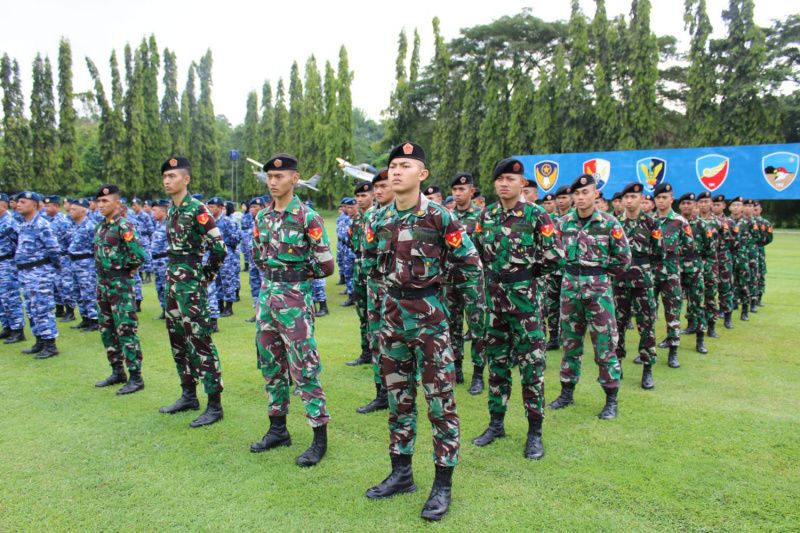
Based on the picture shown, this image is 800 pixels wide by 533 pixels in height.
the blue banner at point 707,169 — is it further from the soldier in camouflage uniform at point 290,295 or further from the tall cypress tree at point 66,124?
the tall cypress tree at point 66,124

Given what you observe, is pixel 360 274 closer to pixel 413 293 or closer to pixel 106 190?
pixel 413 293

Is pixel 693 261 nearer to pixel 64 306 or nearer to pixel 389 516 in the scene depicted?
pixel 389 516

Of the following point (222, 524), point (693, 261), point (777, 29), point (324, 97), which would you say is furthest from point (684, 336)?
point (324, 97)

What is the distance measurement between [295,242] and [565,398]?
3025 millimetres

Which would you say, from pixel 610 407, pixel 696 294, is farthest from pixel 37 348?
pixel 696 294

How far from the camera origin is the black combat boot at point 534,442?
12.8 ft

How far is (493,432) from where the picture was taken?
4.17 metres

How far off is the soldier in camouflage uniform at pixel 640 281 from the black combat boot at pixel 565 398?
3.36 ft

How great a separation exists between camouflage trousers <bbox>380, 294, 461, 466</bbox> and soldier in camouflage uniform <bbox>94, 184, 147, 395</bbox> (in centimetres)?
336

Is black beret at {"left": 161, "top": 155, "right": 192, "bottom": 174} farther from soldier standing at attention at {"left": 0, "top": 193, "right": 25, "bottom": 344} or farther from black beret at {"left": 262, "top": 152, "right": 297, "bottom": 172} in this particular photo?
soldier standing at attention at {"left": 0, "top": 193, "right": 25, "bottom": 344}

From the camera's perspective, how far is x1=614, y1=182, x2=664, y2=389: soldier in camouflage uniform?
5594 millimetres

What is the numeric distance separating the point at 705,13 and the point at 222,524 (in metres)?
31.6

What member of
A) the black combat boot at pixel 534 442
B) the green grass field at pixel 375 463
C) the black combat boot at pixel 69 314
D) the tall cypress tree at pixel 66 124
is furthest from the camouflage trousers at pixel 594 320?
the tall cypress tree at pixel 66 124

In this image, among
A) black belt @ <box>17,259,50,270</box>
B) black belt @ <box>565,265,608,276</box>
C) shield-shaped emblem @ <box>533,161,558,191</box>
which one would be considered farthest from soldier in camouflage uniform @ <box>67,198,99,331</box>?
shield-shaped emblem @ <box>533,161,558,191</box>
